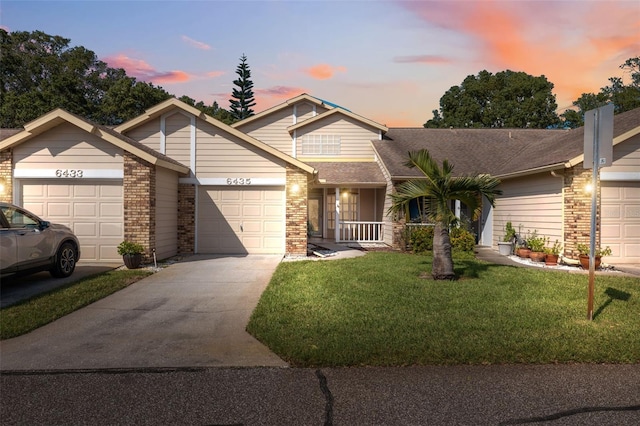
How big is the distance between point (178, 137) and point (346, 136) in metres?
8.73

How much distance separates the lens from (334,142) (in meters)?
20.5

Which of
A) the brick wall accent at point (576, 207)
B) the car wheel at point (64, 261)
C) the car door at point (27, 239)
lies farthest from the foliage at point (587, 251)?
the car door at point (27, 239)

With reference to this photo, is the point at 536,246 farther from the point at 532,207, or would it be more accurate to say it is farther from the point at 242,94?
the point at 242,94

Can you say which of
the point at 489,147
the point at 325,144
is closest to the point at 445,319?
the point at 325,144

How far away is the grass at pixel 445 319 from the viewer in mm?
4922

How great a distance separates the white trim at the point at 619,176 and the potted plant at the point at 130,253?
1342 cm

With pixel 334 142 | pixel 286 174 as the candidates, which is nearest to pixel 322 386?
pixel 286 174

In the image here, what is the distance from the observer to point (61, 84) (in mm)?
38781

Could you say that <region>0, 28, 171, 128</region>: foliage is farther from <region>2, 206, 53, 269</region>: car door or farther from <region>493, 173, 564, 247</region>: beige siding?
<region>493, 173, 564, 247</region>: beige siding

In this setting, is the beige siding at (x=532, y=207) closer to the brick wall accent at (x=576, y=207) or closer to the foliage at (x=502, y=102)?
the brick wall accent at (x=576, y=207)

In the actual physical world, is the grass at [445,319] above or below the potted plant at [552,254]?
below

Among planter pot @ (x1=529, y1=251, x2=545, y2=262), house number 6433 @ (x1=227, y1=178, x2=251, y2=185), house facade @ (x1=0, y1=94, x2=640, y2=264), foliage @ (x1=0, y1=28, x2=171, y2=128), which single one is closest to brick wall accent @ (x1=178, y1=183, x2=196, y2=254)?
house facade @ (x1=0, y1=94, x2=640, y2=264)

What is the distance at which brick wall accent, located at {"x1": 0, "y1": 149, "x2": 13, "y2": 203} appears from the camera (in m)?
11.8

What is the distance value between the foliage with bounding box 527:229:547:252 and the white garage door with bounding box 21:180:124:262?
41.1 feet
